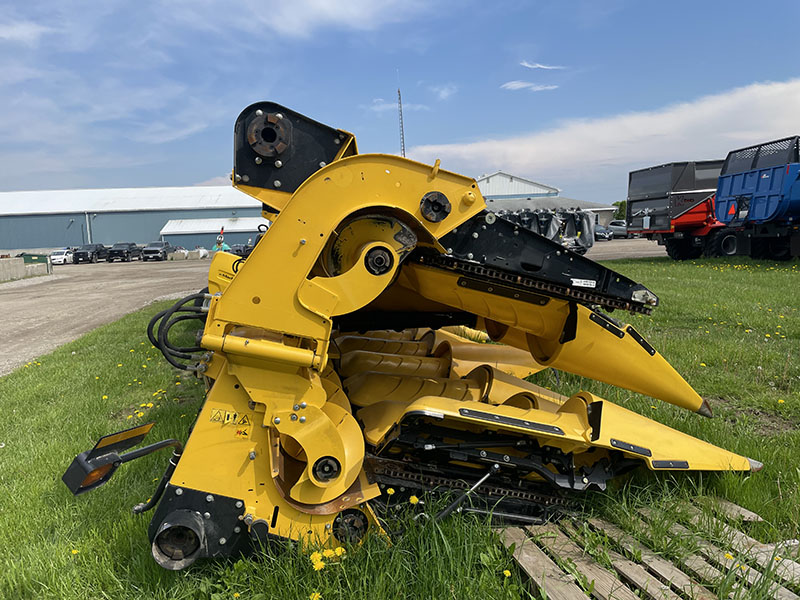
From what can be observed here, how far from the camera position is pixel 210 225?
5159 cm

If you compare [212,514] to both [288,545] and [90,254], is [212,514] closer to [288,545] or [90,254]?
[288,545]

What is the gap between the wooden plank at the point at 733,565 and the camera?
205 cm

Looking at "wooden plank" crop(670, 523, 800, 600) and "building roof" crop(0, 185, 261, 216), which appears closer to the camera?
"wooden plank" crop(670, 523, 800, 600)

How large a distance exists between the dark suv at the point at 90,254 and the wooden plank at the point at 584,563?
4403cm

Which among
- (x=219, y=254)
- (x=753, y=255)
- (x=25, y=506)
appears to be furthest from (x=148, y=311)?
(x=753, y=255)

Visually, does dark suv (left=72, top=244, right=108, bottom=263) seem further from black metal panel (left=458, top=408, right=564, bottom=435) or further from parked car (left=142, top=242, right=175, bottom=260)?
black metal panel (left=458, top=408, right=564, bottom=435)

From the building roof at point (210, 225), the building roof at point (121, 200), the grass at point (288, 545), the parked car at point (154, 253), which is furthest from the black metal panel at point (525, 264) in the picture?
the building roof at point (121, 200)

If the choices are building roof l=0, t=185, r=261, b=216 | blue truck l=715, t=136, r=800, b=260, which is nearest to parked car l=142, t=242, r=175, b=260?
building roof l=0, t=185, r=261, b=216

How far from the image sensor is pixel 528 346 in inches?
131

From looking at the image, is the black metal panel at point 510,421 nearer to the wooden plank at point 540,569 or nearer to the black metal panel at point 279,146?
→ the wooden plank at point 540,569

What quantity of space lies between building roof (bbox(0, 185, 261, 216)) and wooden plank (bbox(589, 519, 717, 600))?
54695 millimetres

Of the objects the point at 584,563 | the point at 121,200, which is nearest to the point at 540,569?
the point at 584,563

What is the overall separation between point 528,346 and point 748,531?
142cm

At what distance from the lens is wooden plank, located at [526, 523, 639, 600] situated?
2104 mm
